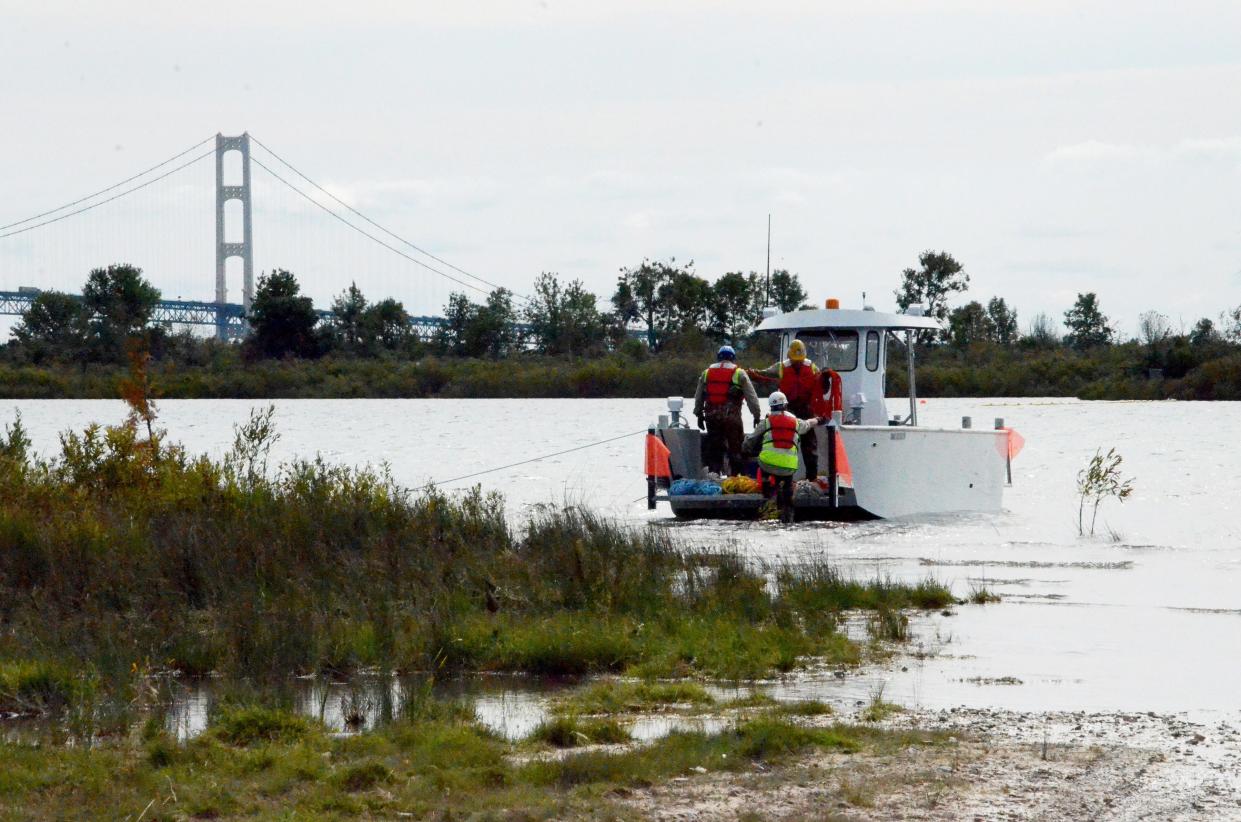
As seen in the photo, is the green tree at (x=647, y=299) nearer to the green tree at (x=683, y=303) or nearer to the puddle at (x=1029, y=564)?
the green tree at (x=683, y=303)

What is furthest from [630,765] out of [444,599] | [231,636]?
[444,599]

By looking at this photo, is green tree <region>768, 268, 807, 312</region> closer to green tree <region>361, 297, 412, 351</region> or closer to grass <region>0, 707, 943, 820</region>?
green tree <region>361, 297, 412, 351</region>

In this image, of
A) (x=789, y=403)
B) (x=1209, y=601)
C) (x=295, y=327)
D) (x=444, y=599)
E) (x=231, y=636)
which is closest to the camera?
(x=231, y=636)

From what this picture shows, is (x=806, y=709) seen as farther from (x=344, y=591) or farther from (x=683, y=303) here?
(x=683, y=303)

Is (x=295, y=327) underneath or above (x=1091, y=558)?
above

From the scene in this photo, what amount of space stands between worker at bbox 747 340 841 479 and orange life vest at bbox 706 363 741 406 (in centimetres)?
26

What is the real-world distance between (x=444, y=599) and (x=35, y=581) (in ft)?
9.54

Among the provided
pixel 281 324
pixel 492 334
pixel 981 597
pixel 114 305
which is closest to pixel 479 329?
pixel 492 334

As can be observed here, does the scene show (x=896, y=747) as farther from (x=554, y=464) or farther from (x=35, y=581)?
(x=554, y=464)

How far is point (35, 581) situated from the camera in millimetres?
11406

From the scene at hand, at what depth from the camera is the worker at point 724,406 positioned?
1819 cm

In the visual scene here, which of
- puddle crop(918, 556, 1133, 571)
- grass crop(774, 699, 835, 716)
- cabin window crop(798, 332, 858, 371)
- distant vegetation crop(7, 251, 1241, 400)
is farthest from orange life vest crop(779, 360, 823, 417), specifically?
distant vegetation crop(7, 251, 1241, 400)

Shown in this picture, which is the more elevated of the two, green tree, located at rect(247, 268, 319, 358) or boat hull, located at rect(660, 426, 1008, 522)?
green tree, located at rect(247, 268, 319, 358)

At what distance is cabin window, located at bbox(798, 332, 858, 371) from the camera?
19.8 m
